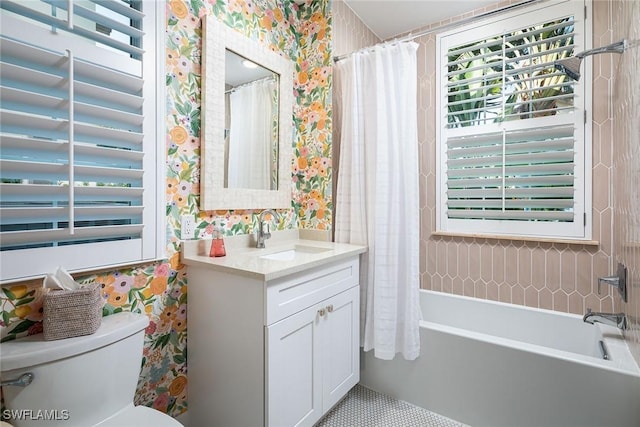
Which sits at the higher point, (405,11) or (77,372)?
(405,11)

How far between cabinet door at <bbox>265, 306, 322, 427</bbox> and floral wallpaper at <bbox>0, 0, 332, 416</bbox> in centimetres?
57

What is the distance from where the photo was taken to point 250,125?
1903mm

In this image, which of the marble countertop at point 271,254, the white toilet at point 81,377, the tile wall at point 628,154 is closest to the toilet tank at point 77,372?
the white toilet at point 81,377

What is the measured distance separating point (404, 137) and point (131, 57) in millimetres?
1465

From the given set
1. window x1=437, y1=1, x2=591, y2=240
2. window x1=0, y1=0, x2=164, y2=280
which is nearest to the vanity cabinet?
window x1=0, y1=0, x2=164, y2=280

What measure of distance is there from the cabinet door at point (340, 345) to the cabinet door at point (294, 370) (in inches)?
2.6

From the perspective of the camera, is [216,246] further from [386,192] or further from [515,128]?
[515,128]

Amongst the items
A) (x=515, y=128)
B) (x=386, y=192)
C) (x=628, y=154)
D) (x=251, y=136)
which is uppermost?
(x=515, y=128)

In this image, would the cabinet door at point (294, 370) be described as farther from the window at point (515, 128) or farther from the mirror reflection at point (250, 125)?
the window at point (515, 128)

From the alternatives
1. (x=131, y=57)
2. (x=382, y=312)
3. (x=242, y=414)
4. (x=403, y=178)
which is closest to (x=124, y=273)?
(x=242, y=414)

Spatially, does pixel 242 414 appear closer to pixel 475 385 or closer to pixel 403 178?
pixel 475 385

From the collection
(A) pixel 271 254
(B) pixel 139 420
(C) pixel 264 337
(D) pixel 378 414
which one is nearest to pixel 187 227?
(A) pixel 271 254

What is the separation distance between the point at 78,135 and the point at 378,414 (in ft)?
6.59

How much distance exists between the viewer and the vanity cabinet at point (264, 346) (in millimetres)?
1287
